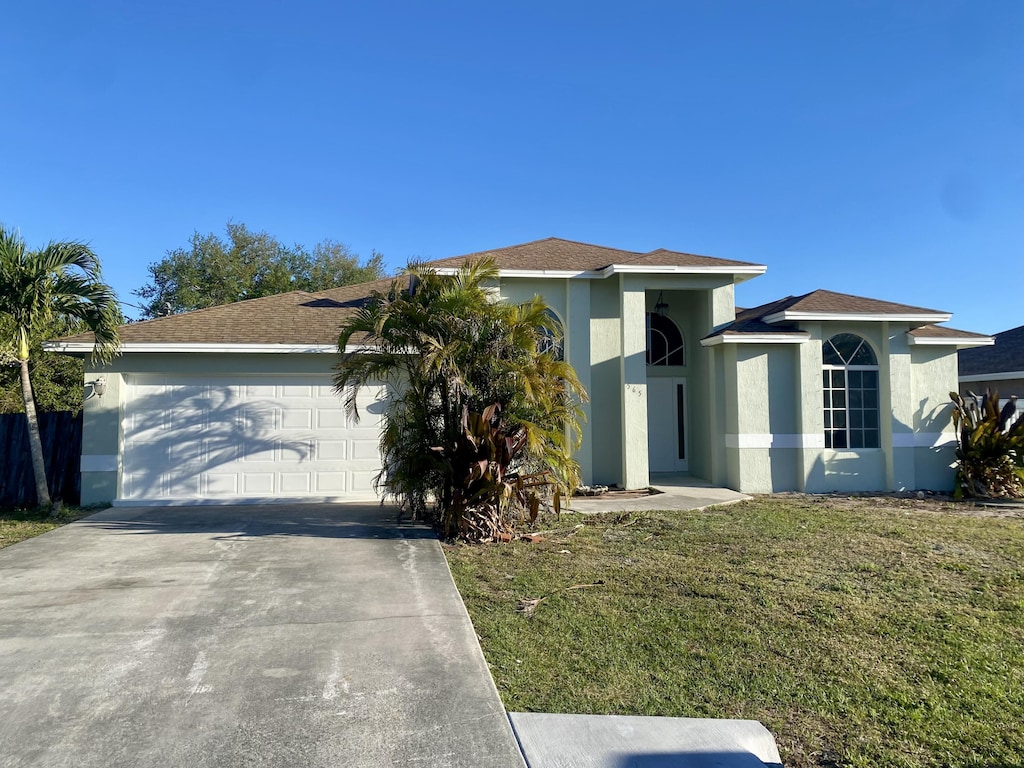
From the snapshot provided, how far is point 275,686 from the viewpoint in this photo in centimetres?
410

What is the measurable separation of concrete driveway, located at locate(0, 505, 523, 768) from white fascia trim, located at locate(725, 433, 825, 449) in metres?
7.18

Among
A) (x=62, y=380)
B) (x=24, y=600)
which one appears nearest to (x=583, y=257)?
(x=24, y=600)

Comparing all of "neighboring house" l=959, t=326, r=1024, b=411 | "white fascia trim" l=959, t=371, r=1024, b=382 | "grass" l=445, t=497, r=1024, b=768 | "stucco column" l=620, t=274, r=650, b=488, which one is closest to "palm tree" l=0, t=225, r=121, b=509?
"grass" l=445, t=497, r=1024, b=768

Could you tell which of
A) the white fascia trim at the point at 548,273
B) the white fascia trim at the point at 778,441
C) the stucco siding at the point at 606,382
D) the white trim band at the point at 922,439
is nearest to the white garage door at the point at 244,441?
the white fascia trim at the point at 548,273

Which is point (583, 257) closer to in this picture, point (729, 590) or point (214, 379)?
point (214, 379)

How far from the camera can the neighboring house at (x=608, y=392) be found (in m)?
11.3

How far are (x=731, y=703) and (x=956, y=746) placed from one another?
1.14 m

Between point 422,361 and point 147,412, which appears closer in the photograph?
point 422,361

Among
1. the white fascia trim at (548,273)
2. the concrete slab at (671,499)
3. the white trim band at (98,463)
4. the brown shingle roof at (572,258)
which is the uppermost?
the brown shingle roof at (572,258)

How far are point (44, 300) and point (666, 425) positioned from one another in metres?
11.7

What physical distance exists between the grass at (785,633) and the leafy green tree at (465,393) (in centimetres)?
96

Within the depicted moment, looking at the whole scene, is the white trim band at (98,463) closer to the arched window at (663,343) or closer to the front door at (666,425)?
the front door at (666,425)

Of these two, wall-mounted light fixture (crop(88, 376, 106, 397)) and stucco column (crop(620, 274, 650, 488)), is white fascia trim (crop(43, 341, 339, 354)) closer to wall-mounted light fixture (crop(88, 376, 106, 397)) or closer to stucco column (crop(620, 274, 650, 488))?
wall-mounted light fixture (crop(88, 376, 106, 397))

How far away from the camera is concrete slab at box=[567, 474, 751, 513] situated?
35.7ft
